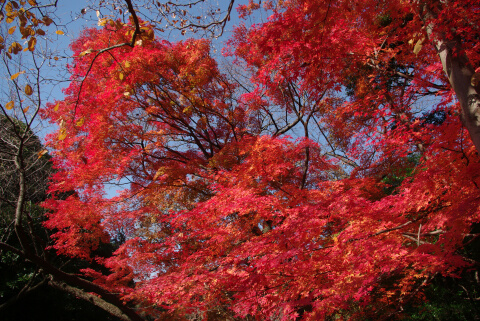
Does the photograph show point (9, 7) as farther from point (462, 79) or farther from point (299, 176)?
point (299, 176)

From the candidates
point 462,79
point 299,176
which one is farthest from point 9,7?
point 299,176

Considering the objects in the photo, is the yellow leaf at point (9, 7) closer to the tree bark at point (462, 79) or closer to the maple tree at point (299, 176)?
the maple tree at point (299, 176)

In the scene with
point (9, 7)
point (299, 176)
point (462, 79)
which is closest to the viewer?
point (9, 7)

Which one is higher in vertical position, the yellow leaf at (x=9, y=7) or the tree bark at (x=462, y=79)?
the yellow leaf at (x=9, y=7)

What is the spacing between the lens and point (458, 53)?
2430 millimetres

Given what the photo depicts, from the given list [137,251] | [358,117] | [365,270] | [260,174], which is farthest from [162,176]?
[358,117]

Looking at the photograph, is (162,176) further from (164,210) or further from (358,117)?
(358,117)

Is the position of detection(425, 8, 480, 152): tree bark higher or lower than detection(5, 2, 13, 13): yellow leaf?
lower

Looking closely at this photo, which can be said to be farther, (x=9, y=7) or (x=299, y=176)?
(x=299, y=176)

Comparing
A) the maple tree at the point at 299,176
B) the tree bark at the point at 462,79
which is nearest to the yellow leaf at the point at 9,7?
the maple tree at the point at 299,176

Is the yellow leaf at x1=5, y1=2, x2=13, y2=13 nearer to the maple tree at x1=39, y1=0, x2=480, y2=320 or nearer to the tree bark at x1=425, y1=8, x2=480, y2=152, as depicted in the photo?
the maple tree at x1=39, y1=0, x2=480, y2=320

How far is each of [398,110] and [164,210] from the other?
763 cm

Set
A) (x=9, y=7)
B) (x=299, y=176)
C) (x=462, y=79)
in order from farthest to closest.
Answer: (x=299, y=176) → (x=462, y=79) → (x=9, y=7)

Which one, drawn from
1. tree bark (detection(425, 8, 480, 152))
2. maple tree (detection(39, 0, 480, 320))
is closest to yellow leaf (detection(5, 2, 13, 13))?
maple tree (detection(39, 0, 480, 320))
